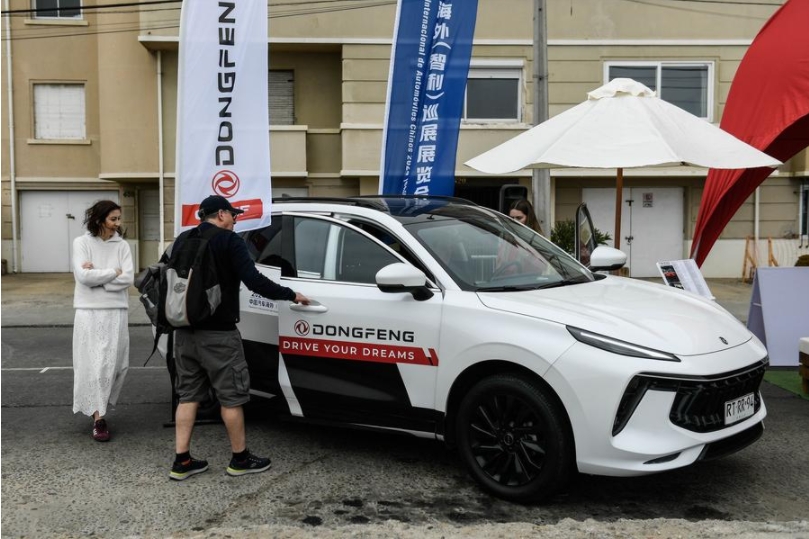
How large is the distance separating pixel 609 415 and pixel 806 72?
19.5 ft

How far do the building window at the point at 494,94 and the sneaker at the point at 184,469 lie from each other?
14530 millimetres

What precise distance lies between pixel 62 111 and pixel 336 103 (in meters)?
7.46

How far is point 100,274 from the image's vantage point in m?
5.86

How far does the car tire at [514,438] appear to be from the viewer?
427 centimetres

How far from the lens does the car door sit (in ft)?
15.9

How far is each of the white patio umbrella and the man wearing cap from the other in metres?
3.01

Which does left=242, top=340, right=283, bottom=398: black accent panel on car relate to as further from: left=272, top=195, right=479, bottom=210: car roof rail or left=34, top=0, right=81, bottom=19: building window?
left=34, top=0, right=81, bottom=19: building window

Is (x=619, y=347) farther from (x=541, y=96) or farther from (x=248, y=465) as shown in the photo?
(x=541, y=96)

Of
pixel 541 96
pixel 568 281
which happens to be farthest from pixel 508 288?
pixel 541 96

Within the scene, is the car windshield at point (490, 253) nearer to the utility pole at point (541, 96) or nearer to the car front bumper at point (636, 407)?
the car front bumper at point (636, 407)

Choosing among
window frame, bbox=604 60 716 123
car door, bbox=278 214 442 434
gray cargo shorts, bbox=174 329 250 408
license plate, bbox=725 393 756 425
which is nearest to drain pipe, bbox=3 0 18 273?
window frame, bbox=604 60 716 123

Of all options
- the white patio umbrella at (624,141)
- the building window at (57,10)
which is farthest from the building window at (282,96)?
the white patio umbrella at (624,141)

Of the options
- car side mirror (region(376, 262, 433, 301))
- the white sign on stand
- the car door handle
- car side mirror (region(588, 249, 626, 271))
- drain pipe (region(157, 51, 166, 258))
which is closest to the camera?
car side mirror (region(376, 262, 433, 301))

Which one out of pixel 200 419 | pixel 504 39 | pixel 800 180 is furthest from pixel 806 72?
pixel 800 180
